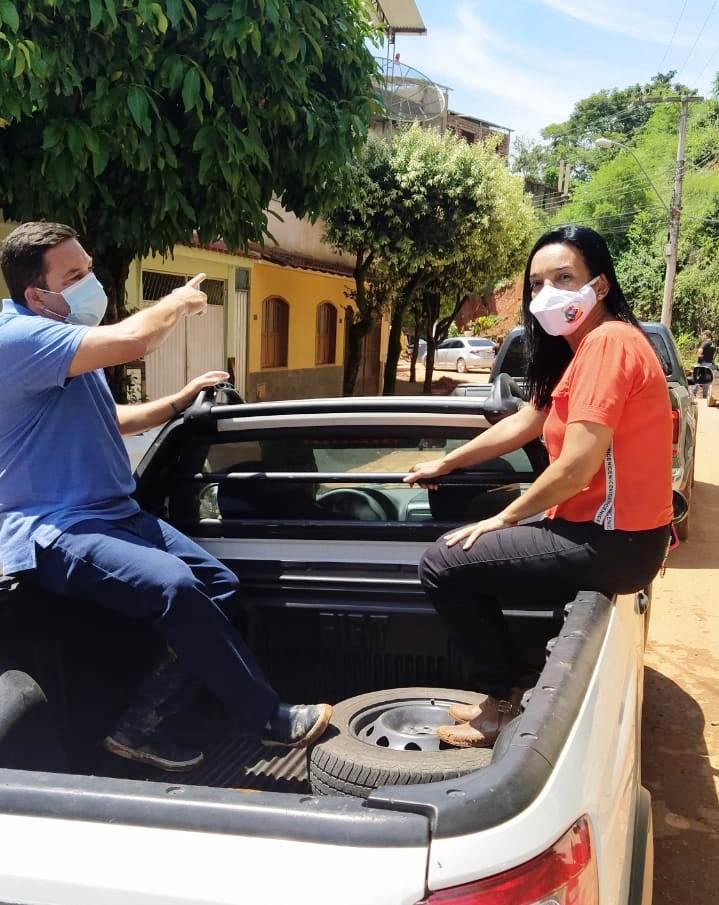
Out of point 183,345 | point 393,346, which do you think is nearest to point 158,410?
point 183,345

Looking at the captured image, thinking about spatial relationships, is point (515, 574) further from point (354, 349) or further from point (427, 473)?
point (354, 349)

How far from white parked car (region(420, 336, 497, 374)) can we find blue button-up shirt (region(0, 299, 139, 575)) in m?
32.9

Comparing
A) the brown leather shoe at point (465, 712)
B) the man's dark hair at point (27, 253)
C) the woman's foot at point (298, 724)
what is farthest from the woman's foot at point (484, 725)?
the man's dark hair at point (27, 253)

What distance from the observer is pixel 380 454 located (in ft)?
10.9

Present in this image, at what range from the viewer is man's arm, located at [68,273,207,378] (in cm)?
219

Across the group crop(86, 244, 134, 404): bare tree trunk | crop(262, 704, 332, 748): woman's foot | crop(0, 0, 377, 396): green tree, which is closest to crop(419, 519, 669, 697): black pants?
crop(262, 704, 332, 748): woman's foot

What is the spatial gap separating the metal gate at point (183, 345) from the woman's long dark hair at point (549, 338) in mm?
10283

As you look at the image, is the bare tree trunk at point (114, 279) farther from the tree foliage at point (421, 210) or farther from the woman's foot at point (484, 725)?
the tree foliage at point (421, 210)

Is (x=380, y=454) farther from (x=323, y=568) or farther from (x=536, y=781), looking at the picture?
(x=536, y=781)

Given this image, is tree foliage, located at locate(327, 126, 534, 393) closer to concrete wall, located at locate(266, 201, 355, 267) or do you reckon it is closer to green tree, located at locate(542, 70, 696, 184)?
concrete wall, located at locate(266, 201, 355, 267)

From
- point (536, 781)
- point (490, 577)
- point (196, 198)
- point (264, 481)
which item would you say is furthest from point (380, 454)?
point (196, 198)

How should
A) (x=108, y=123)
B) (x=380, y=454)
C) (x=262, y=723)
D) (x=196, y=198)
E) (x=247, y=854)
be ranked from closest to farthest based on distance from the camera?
(x=247, y=854)
(x=262, y=723)
(x=380, y=454)
(x=108, y=123)
(x=196, y=198)

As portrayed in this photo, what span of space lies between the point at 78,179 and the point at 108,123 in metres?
0.45

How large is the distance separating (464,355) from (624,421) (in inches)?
1307
